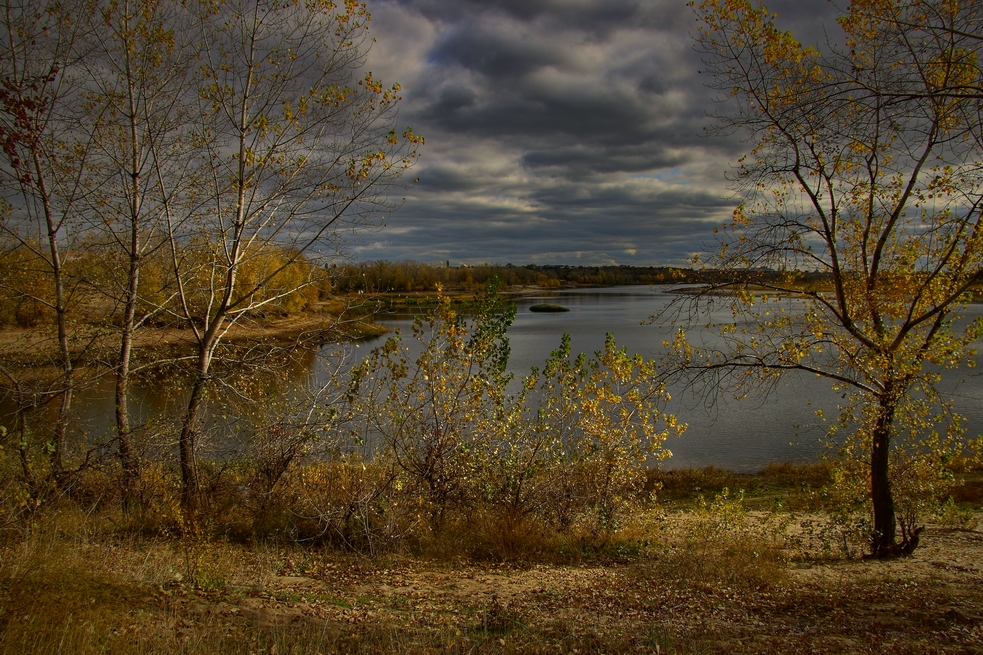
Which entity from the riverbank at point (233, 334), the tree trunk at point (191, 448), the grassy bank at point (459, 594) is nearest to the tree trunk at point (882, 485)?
the grassy bank at point (459, 594)

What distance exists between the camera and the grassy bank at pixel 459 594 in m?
5.00

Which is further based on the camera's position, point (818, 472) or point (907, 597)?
point (818, 472)

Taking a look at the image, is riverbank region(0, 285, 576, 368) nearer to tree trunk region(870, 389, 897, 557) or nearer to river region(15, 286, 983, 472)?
river region(15, 286, 983, 472)

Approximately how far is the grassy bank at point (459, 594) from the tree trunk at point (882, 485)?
38 centimetres

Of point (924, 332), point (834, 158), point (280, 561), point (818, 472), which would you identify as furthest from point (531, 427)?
point (818, 472)

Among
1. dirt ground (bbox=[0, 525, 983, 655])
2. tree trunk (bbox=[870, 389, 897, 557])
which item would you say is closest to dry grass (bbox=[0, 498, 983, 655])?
dirt ground (bbox=[0, 525, 983, 655])

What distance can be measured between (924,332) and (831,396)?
1718cm

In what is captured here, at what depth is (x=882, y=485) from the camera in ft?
30.6

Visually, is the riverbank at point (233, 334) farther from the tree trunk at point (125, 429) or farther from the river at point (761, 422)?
the river at point (761, 422)

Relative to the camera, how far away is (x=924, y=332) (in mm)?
10414

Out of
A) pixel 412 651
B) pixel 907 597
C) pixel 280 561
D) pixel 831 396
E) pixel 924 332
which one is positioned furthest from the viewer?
pixel 831 396

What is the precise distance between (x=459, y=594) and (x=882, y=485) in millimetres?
7004

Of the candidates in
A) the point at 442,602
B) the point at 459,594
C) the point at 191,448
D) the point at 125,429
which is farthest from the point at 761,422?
the point at 125,429

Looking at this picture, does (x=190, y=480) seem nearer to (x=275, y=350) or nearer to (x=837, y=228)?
(x=275, y=350)
